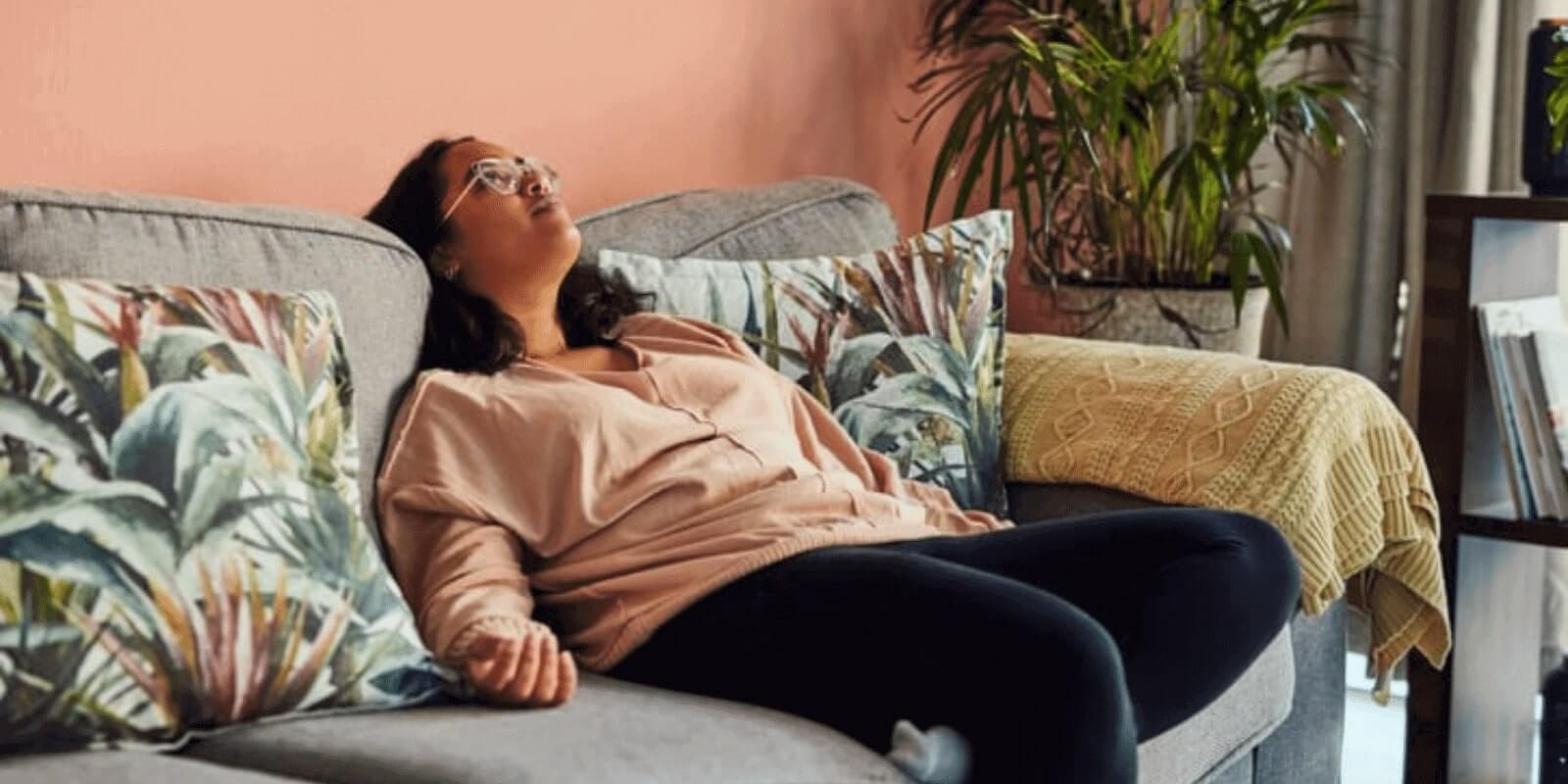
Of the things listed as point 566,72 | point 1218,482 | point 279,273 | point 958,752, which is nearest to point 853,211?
point 566,72

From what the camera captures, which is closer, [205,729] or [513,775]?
[513,775]

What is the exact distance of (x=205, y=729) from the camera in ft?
5.53

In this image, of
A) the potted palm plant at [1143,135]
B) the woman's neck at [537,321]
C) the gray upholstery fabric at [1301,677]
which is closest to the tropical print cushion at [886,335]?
the gray upholstery fabric at [1301,677]

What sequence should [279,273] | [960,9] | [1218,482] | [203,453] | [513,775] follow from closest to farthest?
[513,775]
[203,453]
[279,273]
[1218,482]
[960,9]

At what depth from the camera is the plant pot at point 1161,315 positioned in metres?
3.25

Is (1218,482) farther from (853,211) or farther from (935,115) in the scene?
(935,115)

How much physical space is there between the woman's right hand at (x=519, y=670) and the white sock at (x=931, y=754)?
28 centimetres

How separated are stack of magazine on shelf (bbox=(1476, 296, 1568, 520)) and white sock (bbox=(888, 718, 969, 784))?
4.33ft

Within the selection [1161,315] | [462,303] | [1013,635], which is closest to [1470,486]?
[1161,315]

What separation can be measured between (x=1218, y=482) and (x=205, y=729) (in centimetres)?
115

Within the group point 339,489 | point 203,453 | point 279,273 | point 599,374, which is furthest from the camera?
point 599,374

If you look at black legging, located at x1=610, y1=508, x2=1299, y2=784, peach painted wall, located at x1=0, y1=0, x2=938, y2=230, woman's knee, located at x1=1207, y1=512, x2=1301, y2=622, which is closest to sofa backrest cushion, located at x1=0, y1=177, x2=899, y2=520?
peach painted wall, located at x1=0, y1=0, x2=938, y2=230

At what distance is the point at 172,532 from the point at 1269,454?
1230mm

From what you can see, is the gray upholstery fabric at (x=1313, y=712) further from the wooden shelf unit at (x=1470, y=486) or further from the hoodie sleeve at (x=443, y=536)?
the hoodie sleeve at (x=443, y=536)
